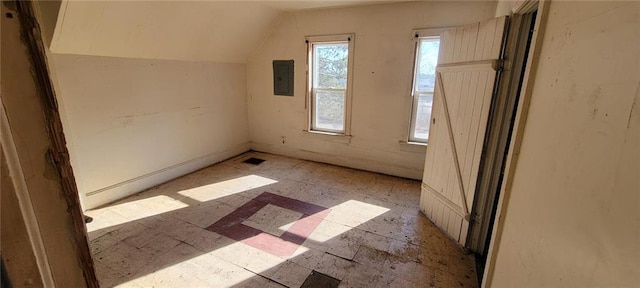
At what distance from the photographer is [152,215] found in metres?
2.74

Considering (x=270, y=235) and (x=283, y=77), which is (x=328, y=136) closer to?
(x=283, y=77)

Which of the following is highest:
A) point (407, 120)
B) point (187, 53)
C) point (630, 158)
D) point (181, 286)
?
point (187, 53)

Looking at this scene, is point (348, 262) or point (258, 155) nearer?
point (348, 262)

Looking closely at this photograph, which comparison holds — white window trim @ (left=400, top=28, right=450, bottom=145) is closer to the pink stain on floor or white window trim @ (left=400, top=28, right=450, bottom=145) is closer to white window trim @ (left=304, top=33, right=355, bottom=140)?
white window trim @ (left=304, top=33, right=355, bottom=140)

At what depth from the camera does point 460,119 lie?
2.32m

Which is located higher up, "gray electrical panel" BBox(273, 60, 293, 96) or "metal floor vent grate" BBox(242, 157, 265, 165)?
"gray electrical panel" BBox(273, 60, 293, 96)

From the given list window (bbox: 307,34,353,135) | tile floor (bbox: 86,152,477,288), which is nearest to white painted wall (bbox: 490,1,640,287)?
tile floor (bbox: 86,152,477,288)

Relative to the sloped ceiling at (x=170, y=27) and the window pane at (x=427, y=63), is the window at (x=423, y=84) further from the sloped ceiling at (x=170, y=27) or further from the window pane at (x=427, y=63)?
the sloped ceiling at (x=170, y=27)

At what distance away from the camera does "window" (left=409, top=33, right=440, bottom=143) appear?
340cm

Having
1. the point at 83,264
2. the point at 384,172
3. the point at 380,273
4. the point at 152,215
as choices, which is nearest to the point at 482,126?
the point at 380,273

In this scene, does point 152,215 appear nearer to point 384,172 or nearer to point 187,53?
point 187,53

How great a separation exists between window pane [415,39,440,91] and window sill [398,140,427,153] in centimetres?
74

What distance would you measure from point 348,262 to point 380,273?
0.26m

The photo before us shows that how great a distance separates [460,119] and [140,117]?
3494 mm
